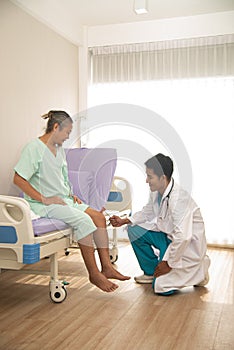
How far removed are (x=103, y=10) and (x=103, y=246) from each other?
239 cm

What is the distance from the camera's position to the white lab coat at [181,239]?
2.75 m

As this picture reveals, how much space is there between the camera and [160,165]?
9.44 feet

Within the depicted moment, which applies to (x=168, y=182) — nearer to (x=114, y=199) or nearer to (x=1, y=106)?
(x=114, y=199)

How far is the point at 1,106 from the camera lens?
3.31m

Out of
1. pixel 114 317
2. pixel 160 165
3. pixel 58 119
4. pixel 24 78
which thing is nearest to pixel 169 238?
pixel 160 165

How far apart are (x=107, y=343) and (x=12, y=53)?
235cm

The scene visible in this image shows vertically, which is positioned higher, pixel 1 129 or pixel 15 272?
pixel 1 129

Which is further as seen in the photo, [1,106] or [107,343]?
[1,106]

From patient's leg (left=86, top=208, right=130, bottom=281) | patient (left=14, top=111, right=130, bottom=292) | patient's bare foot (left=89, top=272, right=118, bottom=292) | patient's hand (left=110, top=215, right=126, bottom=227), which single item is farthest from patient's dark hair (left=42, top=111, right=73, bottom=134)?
patient's bare foot (left=89, top=272, right=118, bottom=292)

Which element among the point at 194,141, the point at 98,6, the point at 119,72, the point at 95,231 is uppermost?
the point at 98,6

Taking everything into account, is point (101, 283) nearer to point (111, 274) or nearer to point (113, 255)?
point (111, 274)

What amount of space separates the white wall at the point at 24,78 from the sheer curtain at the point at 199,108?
508 mm

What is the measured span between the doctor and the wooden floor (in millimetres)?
109

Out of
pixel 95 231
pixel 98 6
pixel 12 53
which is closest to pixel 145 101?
pixel 98 6
